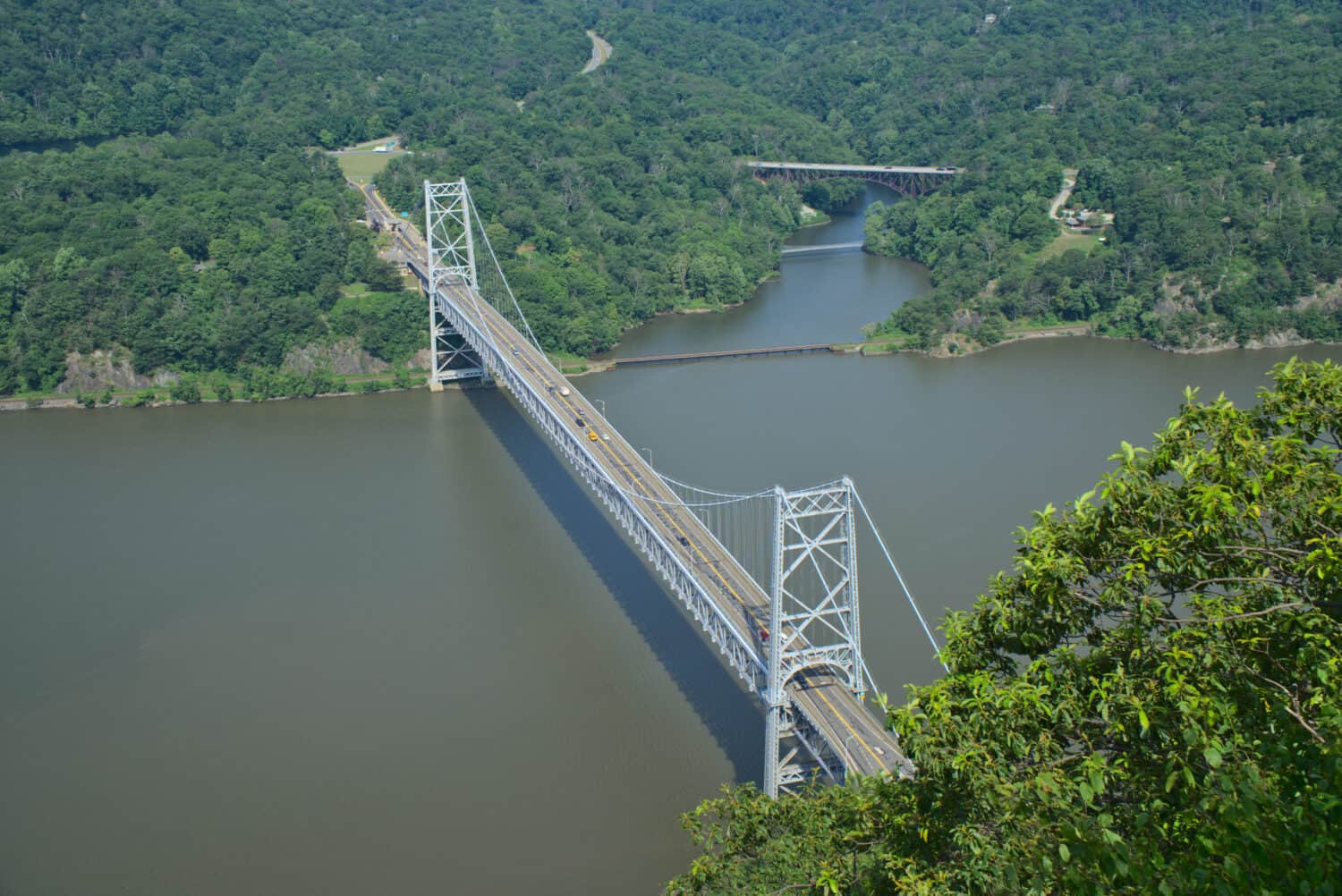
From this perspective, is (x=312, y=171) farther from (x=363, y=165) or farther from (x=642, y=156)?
(x=642, y=156)

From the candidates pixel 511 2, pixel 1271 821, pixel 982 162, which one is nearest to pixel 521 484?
pixel 1271 821

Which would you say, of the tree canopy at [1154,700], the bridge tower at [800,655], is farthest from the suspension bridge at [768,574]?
the tree canopy at [1154,700]

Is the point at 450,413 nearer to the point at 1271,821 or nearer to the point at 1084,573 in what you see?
the point at 1084,573

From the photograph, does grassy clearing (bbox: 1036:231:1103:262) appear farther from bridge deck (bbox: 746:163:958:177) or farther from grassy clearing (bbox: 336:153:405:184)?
grassy clearing (bbox: 336:153:405:184)

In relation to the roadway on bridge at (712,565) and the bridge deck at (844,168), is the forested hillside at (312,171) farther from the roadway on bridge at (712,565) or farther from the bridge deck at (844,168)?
the roadway on bridge at (712,565)

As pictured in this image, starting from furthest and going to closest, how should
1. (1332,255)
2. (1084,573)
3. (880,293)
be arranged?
1. (880,293)
2. (1332,255)
3. (1084,573)

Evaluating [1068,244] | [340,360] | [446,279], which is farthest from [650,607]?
[1068,244]

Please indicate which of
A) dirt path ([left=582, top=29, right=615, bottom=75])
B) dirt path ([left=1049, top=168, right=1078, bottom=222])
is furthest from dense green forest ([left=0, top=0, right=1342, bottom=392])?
dirt path ([left=582, top=29, right=615, bottom=75])
